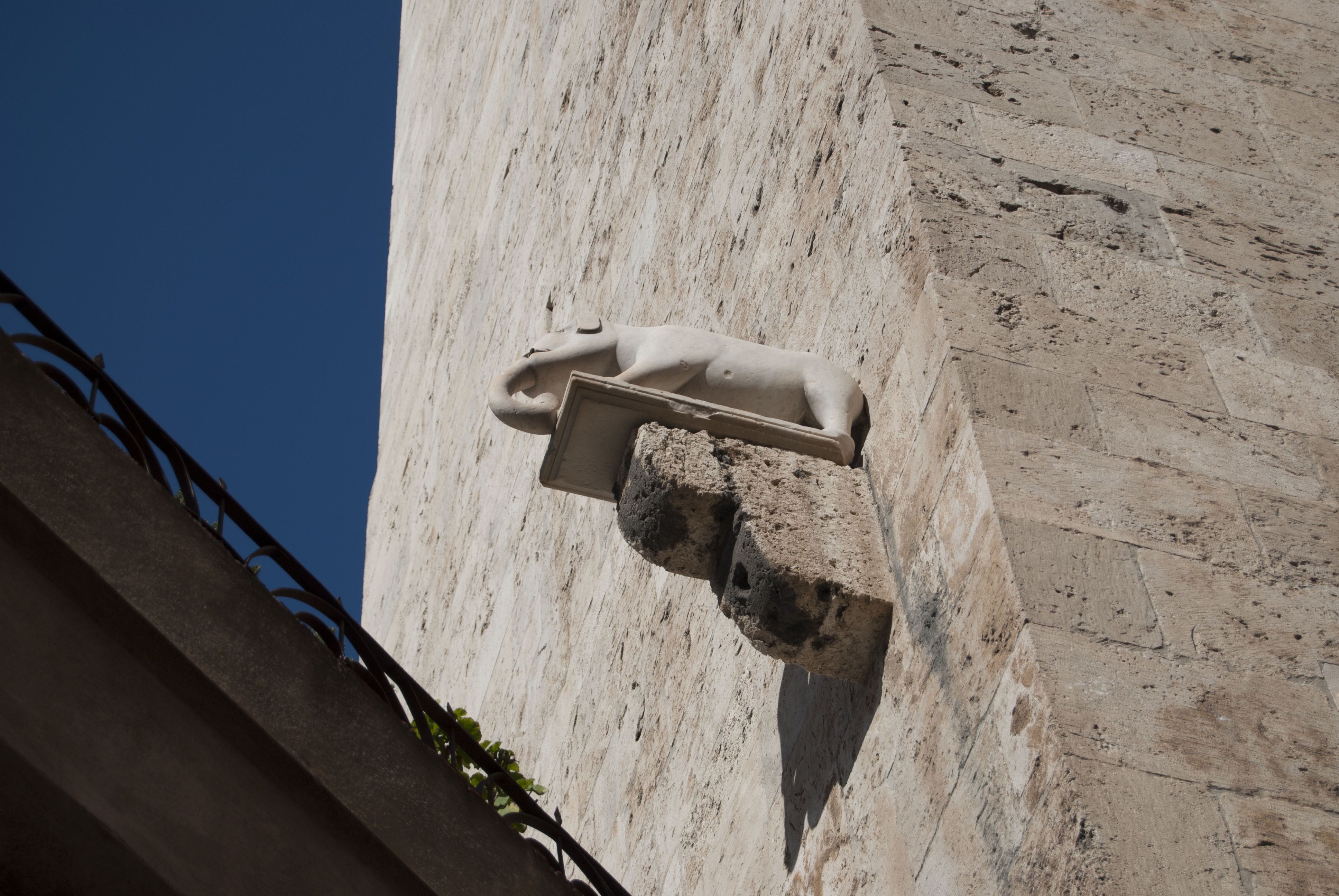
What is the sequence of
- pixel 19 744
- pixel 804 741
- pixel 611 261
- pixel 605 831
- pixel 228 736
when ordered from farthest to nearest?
1. pixel 611 261
2. pixel 605 831
3. pixel 804 741
4. pixel 228 736
5. pixel 19 744

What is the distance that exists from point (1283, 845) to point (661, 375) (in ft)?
5.30

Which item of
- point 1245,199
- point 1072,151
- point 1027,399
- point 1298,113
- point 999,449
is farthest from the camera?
point 1298,113

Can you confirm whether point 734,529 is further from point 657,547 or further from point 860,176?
point 860,176

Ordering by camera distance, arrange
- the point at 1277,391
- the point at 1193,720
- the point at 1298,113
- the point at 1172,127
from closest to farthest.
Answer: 1. the point at 1193,720
2. the point at 1277,391
3. the point at 1172,127
4. the point at 1298,113

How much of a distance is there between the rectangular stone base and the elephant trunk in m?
0.10

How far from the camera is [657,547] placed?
2.96 meters

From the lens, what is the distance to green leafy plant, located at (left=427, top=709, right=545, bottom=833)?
299 cm

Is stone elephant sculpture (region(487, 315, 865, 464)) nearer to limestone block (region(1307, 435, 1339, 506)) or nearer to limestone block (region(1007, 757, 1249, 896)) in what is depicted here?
limestone block (region(1307, 435, 1339, 506))

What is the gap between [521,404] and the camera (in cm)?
323

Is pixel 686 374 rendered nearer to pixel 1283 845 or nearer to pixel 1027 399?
pixel 1027 399

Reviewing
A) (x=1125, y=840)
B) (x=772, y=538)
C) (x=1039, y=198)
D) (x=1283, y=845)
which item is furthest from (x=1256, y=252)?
(x=1125, y=840)

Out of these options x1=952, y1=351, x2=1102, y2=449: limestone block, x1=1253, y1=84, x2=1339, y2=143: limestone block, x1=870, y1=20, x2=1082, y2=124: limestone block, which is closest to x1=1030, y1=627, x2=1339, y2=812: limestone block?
x1=952, y1=351, x2=1102, y2=449: limestone block

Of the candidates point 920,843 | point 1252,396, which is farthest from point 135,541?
point 1252,396

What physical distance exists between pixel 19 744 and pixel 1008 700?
1614 mm
